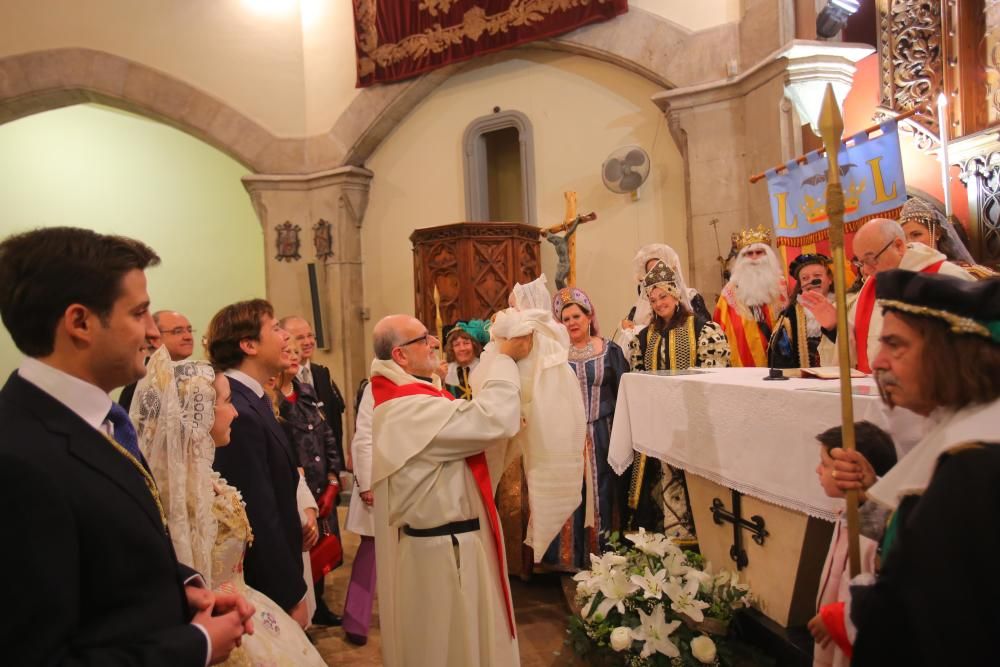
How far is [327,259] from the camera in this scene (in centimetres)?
1013

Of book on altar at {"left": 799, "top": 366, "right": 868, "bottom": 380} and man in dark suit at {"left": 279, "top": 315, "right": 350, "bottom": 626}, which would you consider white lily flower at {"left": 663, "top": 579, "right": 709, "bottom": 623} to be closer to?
book on altar at {"left": 799, "top": 366, "right": 868, "bottom": 380}

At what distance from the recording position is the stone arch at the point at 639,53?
24.0ft

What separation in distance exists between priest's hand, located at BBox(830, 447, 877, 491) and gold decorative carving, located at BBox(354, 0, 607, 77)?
745cm

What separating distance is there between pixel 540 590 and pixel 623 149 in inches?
205

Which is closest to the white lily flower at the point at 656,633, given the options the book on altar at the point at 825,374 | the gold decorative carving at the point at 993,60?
the book on altar at the point at 825,374

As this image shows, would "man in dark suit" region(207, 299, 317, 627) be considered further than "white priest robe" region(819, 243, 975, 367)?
No

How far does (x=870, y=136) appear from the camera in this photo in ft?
16.6

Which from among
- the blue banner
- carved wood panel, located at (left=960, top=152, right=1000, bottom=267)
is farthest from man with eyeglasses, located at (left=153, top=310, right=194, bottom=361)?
carved wood panel, located at (left=960, top=152, right=1000, bottom=267)

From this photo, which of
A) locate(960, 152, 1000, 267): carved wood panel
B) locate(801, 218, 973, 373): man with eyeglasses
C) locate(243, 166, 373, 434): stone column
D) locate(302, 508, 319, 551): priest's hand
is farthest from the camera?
locate(243, 166, 373, 434): stone column

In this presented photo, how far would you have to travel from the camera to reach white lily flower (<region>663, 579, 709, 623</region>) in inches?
105

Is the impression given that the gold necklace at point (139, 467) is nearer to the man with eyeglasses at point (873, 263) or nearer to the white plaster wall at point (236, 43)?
the man with eyeglasses at point (873, 263)

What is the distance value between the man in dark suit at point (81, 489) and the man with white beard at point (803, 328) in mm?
3957

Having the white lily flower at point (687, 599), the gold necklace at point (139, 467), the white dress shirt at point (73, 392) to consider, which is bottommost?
the white lily flower at point (687, 599)

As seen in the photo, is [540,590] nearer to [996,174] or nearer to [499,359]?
[499,359]
